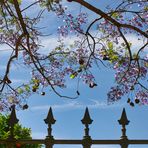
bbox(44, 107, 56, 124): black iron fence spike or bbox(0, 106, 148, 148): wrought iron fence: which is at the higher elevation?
bbox(44, 107, 56, 124): black iron fence spike

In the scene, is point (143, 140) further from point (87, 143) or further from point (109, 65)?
point (109, 65)

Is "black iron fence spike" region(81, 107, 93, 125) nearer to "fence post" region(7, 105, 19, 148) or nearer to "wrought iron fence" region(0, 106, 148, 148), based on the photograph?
"wrought iron fence" region(0, 106, 148, 148)

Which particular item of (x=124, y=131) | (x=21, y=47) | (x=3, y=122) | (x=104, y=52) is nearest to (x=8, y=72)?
(x=21, y=47)

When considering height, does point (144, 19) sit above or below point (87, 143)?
above

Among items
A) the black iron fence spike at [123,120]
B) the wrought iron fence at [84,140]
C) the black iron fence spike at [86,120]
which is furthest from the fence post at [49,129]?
the black iron fence spike at [123,120]

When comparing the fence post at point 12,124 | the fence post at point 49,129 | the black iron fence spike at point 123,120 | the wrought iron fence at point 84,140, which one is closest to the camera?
the wrought iron fence at point 84,140

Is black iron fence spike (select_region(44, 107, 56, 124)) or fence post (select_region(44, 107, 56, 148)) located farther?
black iron fence spike (select_region(44, 107, 56, 124))

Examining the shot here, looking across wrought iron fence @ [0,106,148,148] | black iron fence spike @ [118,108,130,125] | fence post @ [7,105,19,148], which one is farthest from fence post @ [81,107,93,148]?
fence post @ [7,105,19,148]

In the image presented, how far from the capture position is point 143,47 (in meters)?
12.2

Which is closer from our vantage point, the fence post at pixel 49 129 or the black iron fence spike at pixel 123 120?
the fence post at pixel 49 129

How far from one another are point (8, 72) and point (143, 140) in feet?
12.6

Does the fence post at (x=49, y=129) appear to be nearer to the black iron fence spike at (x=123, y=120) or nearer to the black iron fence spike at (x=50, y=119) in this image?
the black iron fence spike at (x=50, y=119)

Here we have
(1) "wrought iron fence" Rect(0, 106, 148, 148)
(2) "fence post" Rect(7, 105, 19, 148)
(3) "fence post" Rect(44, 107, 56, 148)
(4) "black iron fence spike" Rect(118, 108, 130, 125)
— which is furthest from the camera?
(2) "fence post" Rect(7, 105, 19, 148)

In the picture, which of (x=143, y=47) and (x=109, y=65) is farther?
(x=109, y=65)
